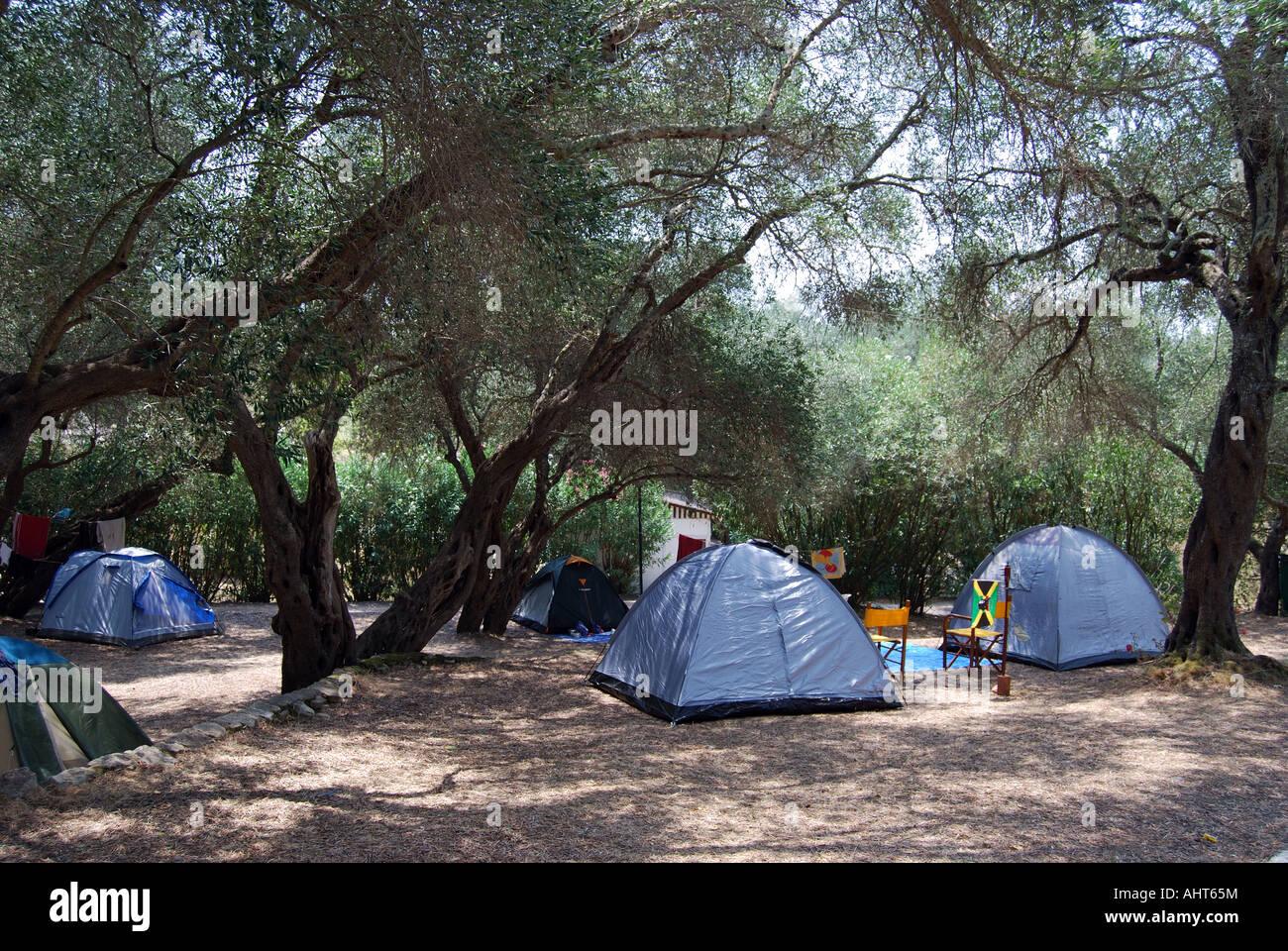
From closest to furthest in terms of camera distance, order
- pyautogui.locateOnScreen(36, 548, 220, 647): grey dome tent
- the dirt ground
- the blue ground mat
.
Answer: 1. the dirt ground
2. the blue ground mat
3. pyautogui.locateOnScreen(36, 548, 220, 647): grey dome tent

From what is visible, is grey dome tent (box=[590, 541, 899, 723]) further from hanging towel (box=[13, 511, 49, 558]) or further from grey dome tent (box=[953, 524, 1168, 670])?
hanging towel (box=[13, 511, 49, 558])

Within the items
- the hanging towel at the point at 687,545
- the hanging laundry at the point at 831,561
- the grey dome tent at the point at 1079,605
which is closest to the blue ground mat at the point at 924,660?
the grey dome tent at the point at 1079,605

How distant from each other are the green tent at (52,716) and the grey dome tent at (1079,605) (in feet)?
29.0

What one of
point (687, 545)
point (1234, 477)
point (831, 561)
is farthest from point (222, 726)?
point (1234, 477)

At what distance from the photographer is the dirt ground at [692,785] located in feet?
13.6

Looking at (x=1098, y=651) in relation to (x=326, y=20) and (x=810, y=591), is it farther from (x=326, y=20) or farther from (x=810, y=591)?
(x=326, y=20)

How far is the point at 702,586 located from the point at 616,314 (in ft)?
9.42

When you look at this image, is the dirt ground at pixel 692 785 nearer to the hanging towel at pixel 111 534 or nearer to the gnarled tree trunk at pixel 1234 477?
the gnarled tree trunk at pixel 1234 477

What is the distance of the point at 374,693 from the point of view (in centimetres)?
795

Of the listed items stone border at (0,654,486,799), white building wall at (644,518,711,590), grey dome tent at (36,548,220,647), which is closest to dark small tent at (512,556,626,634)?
white building wall at (644,518,711,590)

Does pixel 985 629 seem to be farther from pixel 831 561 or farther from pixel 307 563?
pixel 307 563

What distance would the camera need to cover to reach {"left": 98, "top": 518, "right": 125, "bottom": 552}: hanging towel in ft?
41.5

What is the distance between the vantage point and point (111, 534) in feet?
41.7

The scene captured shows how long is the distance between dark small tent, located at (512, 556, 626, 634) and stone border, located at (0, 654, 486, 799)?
4057mm
